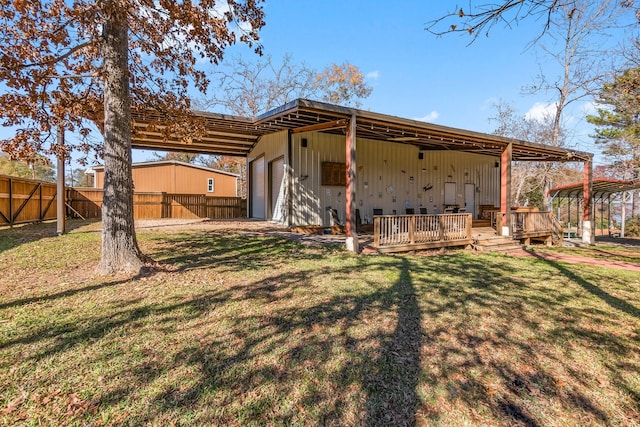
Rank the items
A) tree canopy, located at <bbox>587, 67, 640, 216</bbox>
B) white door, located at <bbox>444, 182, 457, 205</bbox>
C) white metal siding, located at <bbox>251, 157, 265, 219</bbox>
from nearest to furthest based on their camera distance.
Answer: tree canopy, located at <bbox>587, 67, 640, 216</bbox> → white metal siding, located at <bbox>251, 157, 265, 219</bbox> → white door, located at <bbox>444, 182, 457, 205</bbox>

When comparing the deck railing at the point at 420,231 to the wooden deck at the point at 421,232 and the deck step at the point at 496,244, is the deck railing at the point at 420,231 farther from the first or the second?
the deck step at the point at 496,244

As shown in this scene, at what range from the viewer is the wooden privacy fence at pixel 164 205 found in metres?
14.2

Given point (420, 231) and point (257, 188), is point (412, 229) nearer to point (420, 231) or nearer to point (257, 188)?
point (420, 231)

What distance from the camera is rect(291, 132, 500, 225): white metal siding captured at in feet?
33.9

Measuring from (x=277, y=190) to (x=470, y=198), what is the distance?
28.8 ft

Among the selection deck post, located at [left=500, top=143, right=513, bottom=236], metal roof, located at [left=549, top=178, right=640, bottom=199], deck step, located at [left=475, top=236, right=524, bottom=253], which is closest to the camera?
deck step, located at [left=475, top=236, right=524, bottom=253]

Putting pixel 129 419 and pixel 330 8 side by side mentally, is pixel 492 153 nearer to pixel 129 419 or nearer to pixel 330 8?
pixel 330 8

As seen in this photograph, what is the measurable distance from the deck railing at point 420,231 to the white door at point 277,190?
4031 millimetres

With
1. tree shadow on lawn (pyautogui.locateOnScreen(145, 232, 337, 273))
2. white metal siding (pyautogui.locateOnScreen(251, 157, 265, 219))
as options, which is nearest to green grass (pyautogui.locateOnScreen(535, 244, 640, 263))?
tree shadow on lawn (pyautogui.locateOnScreen(145, 232, 337, 273))

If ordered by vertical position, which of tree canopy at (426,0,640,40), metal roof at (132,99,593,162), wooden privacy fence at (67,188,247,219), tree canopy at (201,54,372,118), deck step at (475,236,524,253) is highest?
tree canopy at (201,54,372,118)

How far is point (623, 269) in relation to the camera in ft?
22.8

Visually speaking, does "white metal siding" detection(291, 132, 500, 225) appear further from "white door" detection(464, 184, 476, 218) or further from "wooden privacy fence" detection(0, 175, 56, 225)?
"wooden privacy fence" detection(0, 175, 56, 225)

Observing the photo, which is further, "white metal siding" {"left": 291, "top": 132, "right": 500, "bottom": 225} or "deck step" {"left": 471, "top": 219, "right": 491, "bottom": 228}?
"deck step" {"left": 471, "top": 219, "right": 491, "bottom": 228}

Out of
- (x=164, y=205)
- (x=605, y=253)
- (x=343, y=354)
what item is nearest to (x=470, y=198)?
(x=605, y=253)
